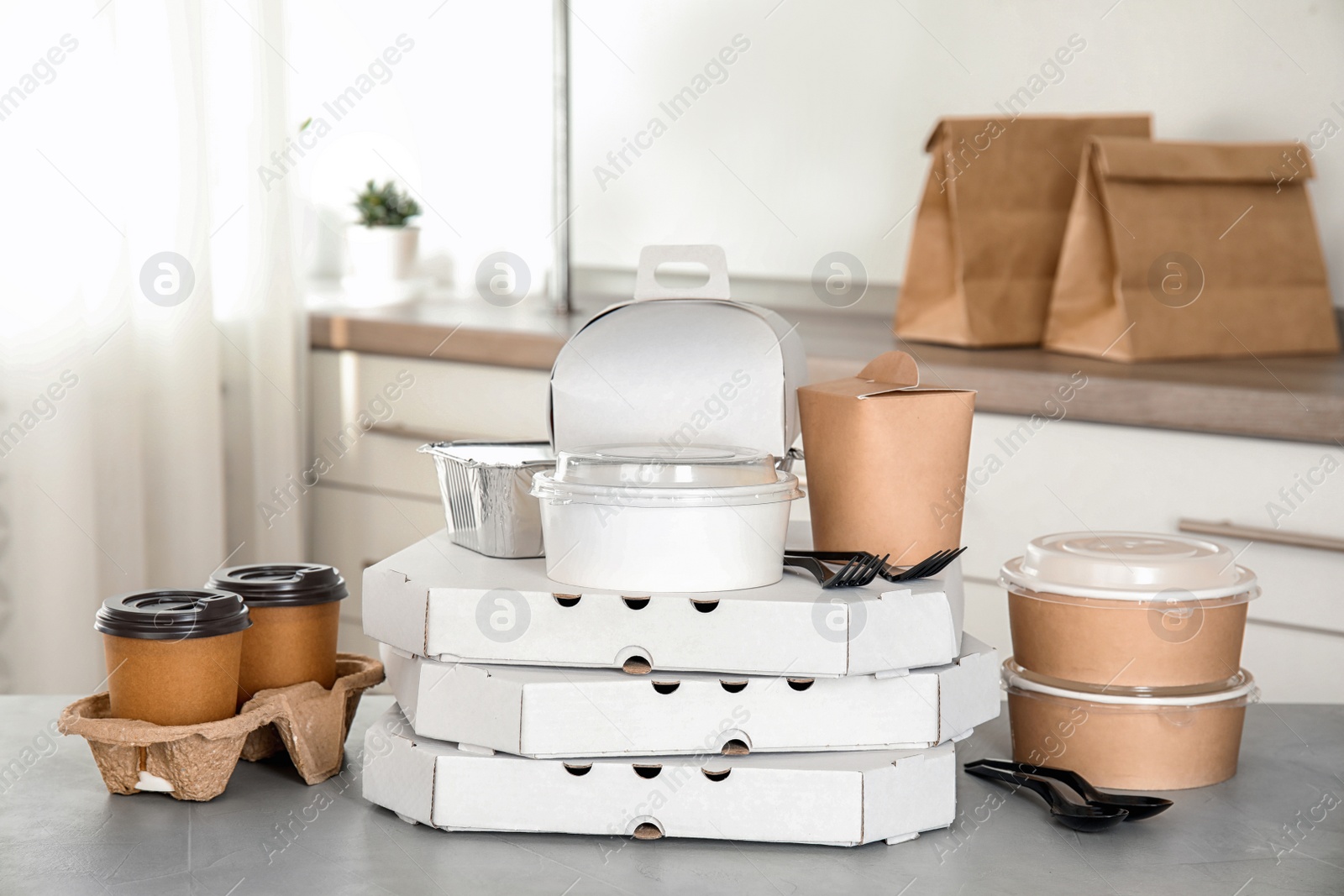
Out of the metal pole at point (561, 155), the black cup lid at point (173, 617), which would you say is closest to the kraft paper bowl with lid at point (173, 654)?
the black cup lid at point (173, 617)

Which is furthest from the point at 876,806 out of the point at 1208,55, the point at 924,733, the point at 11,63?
the point at 1208,55

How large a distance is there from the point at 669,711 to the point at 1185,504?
0.95 meters

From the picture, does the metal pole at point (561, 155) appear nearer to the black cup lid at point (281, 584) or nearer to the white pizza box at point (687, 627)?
the black cup lid at point (281, 584)

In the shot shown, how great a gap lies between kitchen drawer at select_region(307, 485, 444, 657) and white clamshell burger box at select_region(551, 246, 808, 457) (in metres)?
1.21

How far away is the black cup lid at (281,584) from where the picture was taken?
77 centimetres

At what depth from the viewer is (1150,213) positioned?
1658 millimetres

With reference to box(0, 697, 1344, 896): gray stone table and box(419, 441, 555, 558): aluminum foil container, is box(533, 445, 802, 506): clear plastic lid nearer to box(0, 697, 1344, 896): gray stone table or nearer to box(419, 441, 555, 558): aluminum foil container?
box(419, 441, 555, 558): aluminum foil container

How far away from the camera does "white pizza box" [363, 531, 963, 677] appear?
66 centimetres

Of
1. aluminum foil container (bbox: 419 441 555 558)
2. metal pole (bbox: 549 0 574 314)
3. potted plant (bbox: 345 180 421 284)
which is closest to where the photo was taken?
aluminum foil container (bbox: 419 441 555 558)

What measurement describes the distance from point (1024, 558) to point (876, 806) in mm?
221

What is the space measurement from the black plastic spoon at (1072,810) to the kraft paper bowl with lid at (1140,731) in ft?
0.11

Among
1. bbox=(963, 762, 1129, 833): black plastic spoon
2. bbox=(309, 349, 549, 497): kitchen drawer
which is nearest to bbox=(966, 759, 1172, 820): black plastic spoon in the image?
bbox=(963, 762, 1129, 833): black plastic spoon

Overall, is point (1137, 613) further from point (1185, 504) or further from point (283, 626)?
point (1185, 504)

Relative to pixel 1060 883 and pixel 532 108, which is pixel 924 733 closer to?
pixel 1060 883
